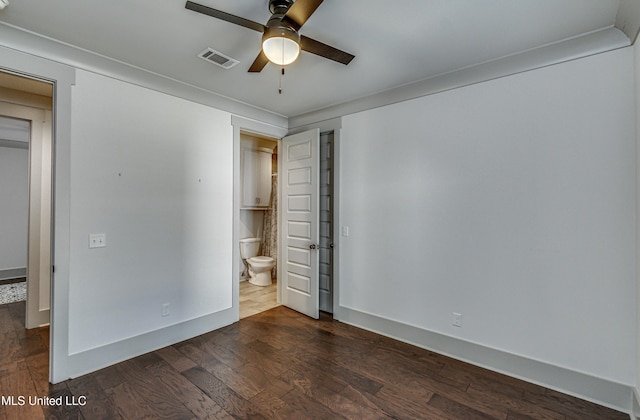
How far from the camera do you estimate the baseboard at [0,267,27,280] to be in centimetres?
535

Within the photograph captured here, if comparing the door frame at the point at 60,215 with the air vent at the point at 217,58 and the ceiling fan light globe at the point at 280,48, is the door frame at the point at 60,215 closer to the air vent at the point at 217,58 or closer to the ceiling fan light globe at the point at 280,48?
the air vent at the point at 217,58

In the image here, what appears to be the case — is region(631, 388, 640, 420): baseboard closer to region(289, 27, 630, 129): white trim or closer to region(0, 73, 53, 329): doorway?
region(289, 27, 630, 129): white trim

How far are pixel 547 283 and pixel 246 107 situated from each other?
3.45 m

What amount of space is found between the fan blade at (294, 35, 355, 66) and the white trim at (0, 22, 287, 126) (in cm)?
168

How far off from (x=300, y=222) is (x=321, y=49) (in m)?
2.23

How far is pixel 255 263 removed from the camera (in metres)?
4.92

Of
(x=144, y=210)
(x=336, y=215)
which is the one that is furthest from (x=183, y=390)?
(x=336, y=215)

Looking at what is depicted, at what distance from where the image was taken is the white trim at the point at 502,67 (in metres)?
2.02

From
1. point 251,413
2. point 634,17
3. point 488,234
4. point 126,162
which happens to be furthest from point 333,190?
point 634,17

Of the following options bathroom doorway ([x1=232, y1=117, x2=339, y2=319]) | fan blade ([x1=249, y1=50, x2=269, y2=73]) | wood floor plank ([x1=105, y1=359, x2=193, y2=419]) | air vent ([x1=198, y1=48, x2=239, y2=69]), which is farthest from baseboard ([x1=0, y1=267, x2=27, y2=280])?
fan blade ([x1=249, y1=50, x2=269, y2=73])

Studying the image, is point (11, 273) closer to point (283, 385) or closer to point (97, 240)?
point (97, 240)

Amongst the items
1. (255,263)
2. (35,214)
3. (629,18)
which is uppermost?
(629,18)

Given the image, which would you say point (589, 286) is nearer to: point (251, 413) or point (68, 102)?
point (251, 413)

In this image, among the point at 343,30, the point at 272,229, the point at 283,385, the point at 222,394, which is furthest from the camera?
the point at 272,229
